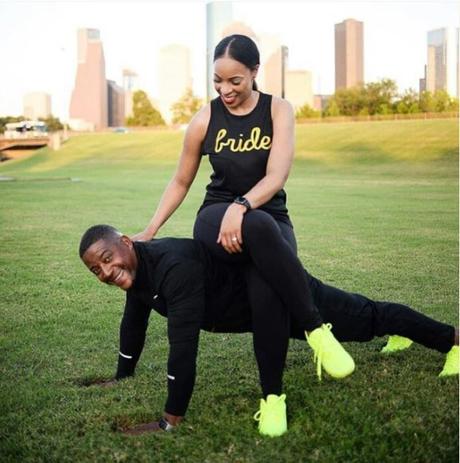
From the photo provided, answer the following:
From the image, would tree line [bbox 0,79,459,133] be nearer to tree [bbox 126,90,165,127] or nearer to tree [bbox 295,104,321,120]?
tree [bbox 295,104,321,120]

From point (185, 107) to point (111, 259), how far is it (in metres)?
106

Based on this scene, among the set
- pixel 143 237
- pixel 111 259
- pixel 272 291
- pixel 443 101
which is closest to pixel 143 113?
pixel 443 101

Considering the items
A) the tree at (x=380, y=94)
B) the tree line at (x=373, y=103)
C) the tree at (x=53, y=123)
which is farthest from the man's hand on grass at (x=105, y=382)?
the tree at (x=53, y=123)

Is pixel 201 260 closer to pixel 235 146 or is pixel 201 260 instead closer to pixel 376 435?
pixel 235 146

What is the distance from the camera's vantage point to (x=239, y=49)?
362 cm

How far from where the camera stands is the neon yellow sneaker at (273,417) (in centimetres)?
331

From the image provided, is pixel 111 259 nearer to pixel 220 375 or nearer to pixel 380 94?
pixel 220 375

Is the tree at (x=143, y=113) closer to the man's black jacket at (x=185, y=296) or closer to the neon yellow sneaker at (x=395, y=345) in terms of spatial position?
the neon yellow sneaker at (x=395, y=345)

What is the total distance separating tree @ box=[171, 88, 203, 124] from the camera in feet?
351

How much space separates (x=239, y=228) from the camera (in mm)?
3354

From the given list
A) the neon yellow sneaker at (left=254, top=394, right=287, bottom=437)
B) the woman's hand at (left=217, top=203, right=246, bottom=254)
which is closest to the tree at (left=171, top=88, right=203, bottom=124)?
the woman's hand at (left=217, top=203, right=246, bottom=254)

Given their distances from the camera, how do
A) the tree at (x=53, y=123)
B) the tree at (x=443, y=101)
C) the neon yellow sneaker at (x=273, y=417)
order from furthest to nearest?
the tree at (x=53, y=123) < the tree at (x=443, y=101) < the neon yellow sneaker at (x=273, y=417)

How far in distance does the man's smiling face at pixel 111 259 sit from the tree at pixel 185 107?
103703 mm

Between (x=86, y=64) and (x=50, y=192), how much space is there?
120243 mm
